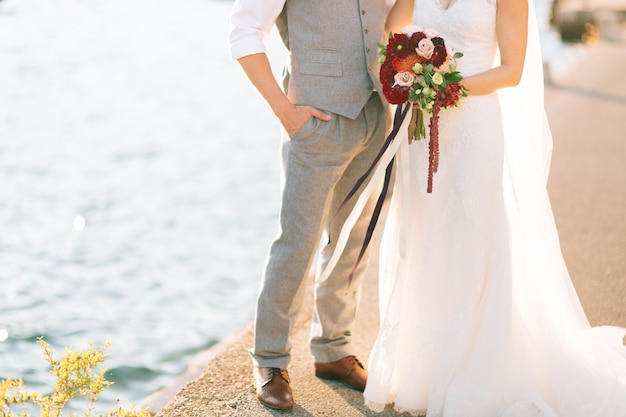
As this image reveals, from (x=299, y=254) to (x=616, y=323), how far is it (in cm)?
198

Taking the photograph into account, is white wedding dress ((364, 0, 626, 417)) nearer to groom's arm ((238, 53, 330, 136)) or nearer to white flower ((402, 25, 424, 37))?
white flower ((402, 25, 424, 37))

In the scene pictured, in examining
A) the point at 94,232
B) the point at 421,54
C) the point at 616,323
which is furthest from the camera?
the point at 94,232

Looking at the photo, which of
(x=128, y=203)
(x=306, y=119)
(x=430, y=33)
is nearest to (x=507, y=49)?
(x=430, y=33)

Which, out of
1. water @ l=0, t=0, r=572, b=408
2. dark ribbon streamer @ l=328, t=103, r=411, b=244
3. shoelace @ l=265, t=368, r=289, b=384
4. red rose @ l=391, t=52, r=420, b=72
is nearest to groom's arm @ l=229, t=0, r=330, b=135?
dark ribbon streamer @ l=328, t=103, r=411, b=244

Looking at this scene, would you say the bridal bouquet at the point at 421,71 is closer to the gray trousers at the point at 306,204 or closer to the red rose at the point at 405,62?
the red rose at the point at 405,62

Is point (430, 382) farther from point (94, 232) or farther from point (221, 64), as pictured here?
point (221, 64)

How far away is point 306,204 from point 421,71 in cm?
70

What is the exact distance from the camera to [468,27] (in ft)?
10.9

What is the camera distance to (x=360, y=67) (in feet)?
11.3

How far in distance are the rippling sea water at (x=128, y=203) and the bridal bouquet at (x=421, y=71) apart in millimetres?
2467

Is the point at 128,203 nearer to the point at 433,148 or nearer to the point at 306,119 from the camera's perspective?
the point at 306,119

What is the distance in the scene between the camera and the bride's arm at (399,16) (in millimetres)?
3541

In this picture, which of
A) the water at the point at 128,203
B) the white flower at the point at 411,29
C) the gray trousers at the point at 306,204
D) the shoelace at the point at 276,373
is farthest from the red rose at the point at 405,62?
the water at the point at 128,203

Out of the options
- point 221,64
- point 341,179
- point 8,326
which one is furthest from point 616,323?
point 221,64
